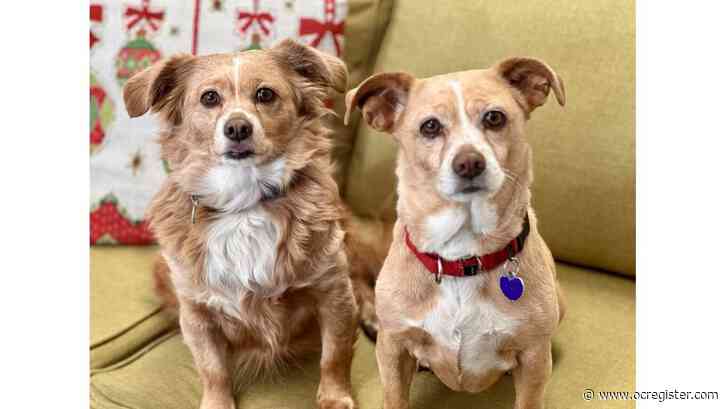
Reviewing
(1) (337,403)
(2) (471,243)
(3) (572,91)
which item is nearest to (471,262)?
(2) (471,243)

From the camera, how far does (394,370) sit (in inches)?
63.9

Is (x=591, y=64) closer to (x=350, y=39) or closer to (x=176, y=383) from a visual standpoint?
(x=350, y=39)

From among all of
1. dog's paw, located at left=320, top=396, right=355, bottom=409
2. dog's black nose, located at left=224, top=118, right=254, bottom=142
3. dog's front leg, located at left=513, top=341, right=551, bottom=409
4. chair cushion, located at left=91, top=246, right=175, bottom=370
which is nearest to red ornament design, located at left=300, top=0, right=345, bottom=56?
dog's black nose, located at left=224, top=118, right=254, bottom=142

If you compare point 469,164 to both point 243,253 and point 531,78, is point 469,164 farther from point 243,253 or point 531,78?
point 243,253

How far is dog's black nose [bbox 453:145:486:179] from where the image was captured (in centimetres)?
139

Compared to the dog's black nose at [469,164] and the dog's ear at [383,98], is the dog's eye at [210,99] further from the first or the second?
the dog's black nose at [469,164]

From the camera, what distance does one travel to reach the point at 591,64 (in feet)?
6.79

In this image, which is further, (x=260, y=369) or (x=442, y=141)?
(x=260, y=369)

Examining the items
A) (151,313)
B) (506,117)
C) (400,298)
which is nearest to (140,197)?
(151,313)

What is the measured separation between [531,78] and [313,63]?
0.54 metres

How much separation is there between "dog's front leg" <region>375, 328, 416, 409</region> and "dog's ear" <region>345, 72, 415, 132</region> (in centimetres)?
45

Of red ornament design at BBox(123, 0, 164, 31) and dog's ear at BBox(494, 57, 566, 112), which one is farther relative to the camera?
red ornament design at BBox(123, 0, 164, 31)

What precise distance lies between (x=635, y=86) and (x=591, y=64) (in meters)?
0.13

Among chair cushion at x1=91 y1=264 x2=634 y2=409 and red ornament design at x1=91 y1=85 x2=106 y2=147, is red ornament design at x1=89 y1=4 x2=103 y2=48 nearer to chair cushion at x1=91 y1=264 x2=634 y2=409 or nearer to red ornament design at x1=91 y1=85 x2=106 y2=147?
red ornament design at x1=91 y1=85 x2=106 y2=147
